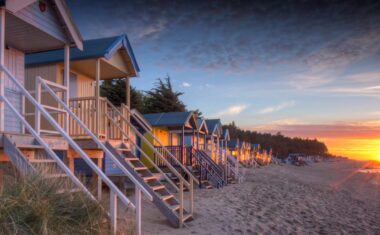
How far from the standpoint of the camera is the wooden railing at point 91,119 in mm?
10150

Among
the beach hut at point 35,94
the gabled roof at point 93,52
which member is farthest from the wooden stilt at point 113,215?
the gabled roof at point 93,52

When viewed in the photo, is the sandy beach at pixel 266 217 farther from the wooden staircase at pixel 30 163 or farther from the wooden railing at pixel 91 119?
the wooden staircase at pixel 30 163

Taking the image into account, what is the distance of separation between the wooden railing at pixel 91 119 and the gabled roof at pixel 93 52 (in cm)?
132

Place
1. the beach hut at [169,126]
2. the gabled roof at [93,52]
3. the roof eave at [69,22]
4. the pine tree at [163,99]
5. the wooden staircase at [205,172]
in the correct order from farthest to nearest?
1. the pine tree at [163,99]
2. the beach hut at [169,126]
3. the wooden staircase at [205,172]
4. the gabled roof at [93,52]
5. the roof eave at [69,22]

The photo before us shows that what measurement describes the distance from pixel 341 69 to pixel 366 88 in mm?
2866

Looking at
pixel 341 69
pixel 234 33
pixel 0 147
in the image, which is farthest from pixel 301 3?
pixel 0 147

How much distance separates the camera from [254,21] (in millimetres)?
16641

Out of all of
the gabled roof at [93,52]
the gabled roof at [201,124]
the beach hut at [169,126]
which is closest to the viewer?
the gabled roof at [93,52]

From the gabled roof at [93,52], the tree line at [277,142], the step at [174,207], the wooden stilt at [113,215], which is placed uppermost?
the gabled roof at [93,52]

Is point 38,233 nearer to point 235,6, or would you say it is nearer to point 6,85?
point 6,85

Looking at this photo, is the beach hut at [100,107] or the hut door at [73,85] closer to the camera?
the beach hut at [100,107]

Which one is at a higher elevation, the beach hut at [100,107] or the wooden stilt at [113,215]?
the beach hut at [100,107]

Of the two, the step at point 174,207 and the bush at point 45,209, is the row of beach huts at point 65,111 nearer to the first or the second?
the step at point 174,207

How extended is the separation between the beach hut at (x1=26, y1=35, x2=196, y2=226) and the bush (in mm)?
3540
